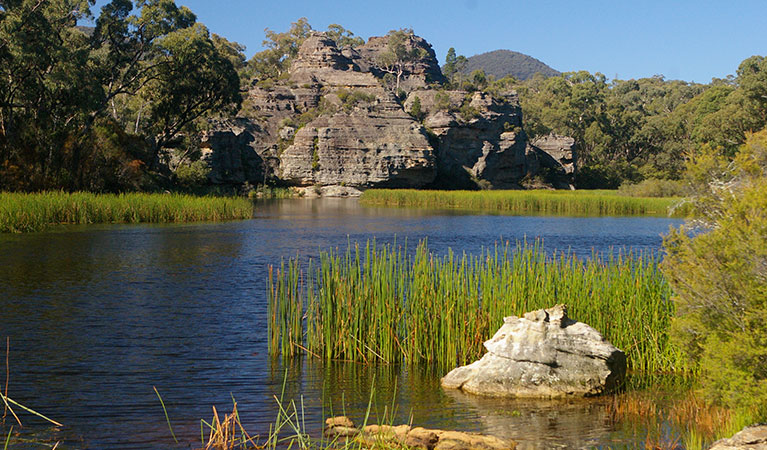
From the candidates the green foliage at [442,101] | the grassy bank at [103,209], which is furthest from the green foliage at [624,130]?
the grassy bank at [103,209]

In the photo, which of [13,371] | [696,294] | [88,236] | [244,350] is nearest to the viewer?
[696,294]

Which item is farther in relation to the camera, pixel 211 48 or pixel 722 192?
pixel 211 48

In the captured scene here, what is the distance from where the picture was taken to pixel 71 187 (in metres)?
29.8

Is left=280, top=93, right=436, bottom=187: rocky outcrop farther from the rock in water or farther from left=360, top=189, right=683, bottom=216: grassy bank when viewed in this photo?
the rock in water

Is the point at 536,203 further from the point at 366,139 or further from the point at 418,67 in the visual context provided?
the point at 418,67

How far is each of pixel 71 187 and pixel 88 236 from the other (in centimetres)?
999

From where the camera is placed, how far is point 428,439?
5.07 meters

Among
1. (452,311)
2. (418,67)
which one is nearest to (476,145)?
(418,67)

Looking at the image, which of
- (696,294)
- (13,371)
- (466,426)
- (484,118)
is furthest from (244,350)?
(484,118)

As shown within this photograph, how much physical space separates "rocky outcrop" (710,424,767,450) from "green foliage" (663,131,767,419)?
1.09 ft

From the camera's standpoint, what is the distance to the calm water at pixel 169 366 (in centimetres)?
587

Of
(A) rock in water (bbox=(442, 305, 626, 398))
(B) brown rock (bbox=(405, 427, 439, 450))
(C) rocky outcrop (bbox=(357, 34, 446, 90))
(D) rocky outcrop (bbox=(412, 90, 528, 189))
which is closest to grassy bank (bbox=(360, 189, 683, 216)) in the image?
(D) rocky outcrop (bbox=(412, 90, 528, 189))

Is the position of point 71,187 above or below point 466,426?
above

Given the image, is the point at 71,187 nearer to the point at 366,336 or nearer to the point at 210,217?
the point at 210,217
